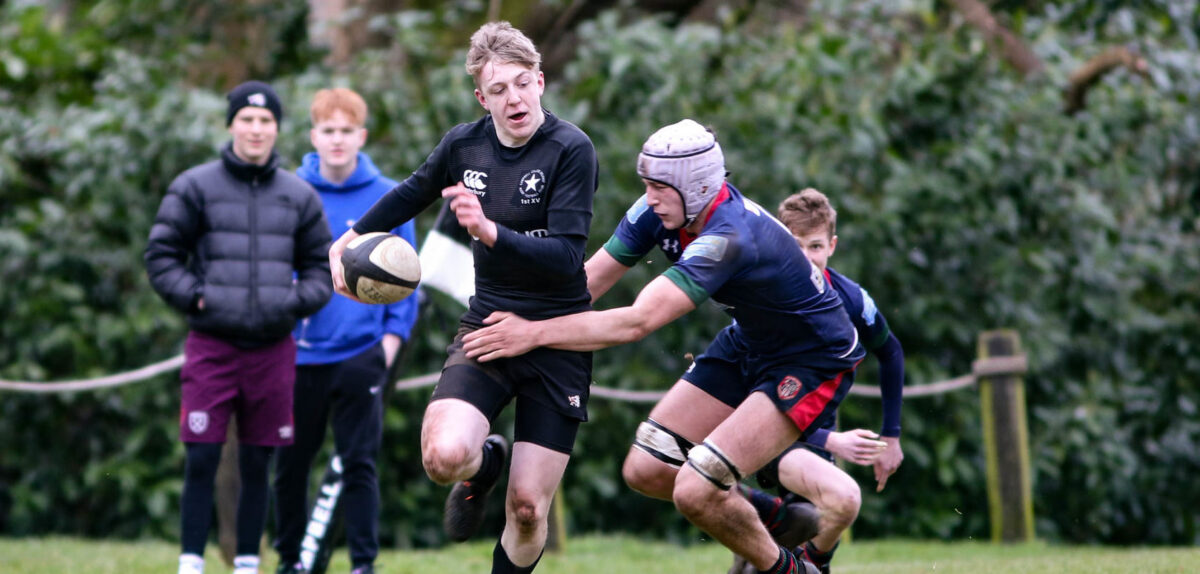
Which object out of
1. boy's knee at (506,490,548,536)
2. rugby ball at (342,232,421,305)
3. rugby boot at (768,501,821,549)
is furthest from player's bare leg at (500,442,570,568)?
rugby boot at (768,501,821,549)

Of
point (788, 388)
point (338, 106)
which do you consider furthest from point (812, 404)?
point (338, 106)

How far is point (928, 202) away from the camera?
8.77 m

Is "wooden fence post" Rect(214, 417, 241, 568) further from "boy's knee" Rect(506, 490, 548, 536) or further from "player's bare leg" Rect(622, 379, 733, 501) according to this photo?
"boy's knee" Rect(506, 490, 548, 536)

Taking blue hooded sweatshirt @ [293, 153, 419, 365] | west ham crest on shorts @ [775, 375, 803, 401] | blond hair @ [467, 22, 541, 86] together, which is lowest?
west ham crest on shorts @ [775, 375, 803, 401]

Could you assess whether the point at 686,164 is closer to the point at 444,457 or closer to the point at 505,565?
the point at 444,457

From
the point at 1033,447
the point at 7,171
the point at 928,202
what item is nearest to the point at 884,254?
the point at 928,202

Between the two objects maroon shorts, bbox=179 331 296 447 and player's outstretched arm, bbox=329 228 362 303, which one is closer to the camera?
player's outstretched arm, bbox=329 228 362 303

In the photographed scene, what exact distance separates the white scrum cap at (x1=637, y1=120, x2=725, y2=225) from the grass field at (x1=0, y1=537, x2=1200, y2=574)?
2.49m

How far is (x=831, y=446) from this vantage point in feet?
17.5

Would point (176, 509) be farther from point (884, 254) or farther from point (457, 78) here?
point (884, 254)

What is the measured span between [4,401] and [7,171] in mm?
1511

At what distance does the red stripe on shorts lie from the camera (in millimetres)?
4730

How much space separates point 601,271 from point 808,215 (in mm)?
997

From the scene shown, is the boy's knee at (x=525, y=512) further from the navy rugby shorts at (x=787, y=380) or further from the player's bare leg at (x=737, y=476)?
the navy rugby shorts at (x=787, y=380)
